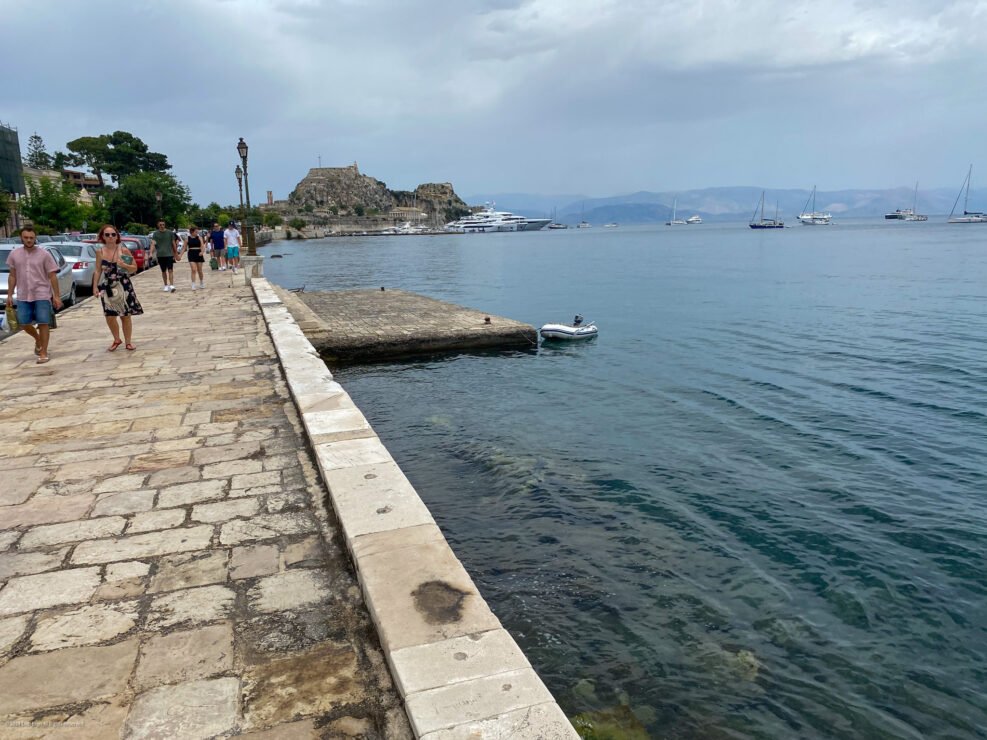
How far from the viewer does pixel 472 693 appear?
8.31 feet

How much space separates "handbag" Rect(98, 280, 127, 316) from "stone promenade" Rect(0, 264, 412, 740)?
267 cm

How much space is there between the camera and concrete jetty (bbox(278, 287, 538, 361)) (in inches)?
632

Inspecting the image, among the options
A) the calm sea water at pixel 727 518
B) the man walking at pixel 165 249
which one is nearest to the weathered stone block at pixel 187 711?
the calm sea water at pixel 727 518

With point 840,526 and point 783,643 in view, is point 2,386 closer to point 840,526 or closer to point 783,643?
point 783,643

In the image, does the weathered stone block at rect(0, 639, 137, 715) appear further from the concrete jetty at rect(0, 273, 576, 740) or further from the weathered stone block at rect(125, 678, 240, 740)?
the weathered stone block at rect(125, 678, 240, 740)

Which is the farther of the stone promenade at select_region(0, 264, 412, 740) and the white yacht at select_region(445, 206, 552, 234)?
the white yacht at select_region(445, 206, 552, 234)

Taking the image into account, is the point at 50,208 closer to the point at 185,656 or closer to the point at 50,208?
the point at 50,208

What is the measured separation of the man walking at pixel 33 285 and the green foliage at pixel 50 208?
42695 mm

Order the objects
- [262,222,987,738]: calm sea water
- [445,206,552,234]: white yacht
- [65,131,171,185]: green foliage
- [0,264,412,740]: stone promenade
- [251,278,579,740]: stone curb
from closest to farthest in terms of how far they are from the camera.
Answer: [251,278,579,740]: stone curb, [0,264,412,740]: stone promenade, [262,222,987,738]: calm sea water, [65,131,171,185]: green foliage, [445,206,552,234]: white yacht

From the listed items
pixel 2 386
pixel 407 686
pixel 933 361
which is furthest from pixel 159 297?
pixel 933 361

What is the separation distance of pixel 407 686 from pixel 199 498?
2.69 m

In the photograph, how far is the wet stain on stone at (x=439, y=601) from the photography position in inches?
119

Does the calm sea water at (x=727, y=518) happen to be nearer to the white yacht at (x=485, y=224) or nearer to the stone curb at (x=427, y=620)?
the stone curb at (x=427, y=620)

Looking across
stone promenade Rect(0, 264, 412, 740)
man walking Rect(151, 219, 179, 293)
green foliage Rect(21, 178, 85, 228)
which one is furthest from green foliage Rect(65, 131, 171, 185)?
stone promenade Rect(0, 264, 412, 740)
